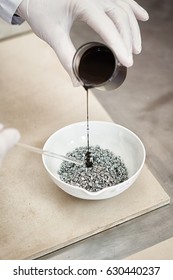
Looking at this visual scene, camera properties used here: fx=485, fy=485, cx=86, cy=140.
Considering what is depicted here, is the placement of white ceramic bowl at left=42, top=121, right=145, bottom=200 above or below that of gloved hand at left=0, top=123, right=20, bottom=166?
below

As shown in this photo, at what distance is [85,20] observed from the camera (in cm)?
108

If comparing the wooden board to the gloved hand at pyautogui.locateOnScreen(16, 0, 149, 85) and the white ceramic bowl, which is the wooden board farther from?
the gloved hand at pyautogui.locateOnScreen(16, 0, 149, 85)

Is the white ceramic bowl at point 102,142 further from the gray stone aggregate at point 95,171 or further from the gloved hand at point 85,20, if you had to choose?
the gloved hand at point 85,20

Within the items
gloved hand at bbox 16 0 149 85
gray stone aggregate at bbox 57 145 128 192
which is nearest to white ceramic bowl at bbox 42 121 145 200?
gray stone aggregate at bbox 57 145 128 192

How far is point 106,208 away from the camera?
1.06 metres

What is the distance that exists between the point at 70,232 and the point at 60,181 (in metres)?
0.11

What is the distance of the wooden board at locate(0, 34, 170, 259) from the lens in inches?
39.8

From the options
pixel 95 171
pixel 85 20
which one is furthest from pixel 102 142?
pixel 85 20

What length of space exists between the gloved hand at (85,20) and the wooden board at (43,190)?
9.5 inches

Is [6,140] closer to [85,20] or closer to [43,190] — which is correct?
[43,190]

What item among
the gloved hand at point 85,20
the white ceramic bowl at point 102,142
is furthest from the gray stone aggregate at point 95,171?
the gloved hand at point 85,20

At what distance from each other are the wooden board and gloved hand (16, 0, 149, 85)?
9.5 inches

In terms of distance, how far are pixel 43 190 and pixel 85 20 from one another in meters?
0.39
